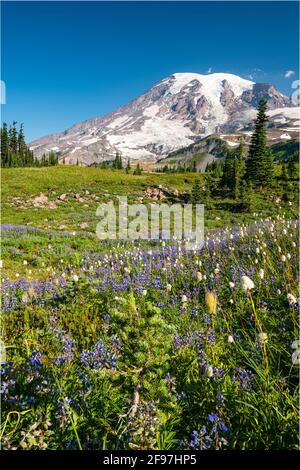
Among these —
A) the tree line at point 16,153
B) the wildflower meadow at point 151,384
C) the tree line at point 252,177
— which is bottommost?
the wildflower meadow at point 151,384

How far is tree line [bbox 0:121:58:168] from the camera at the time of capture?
310 feet

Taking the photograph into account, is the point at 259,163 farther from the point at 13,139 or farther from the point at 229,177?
the point at 13,139

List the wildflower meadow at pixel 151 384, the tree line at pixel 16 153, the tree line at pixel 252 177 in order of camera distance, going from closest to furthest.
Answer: the wildflower meadow at pixel 151 384 → the tree line at pixel 252 177 → the tree line at pixel 16 153

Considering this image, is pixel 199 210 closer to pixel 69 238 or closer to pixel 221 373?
pixel 69 238

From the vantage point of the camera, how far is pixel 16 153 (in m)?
105

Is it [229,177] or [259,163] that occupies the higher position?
[259,163]

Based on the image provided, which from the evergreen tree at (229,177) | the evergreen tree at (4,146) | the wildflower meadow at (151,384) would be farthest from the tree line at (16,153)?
the wildflower meadow at (151,384)

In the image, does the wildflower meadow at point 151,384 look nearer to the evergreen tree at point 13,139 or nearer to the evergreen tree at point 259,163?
the evergreen tree at point 259,163

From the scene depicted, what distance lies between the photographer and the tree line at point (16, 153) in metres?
94.4

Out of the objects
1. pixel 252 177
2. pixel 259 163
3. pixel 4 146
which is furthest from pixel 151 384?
pixel 4 146

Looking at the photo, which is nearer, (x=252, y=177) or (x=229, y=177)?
(x=229, y=177)

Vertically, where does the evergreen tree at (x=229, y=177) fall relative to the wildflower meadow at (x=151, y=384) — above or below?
above
